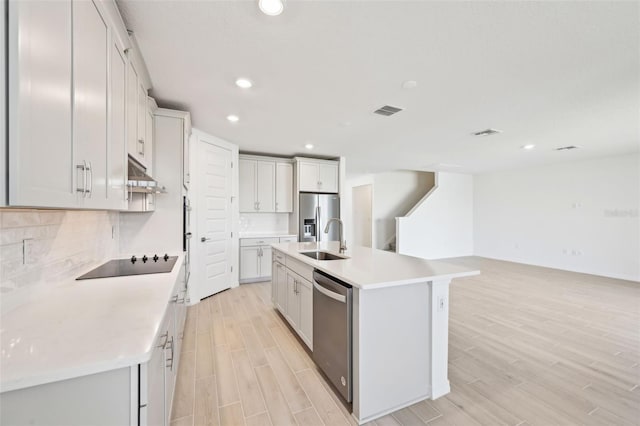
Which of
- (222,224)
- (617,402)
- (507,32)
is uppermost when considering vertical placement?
(507,32)

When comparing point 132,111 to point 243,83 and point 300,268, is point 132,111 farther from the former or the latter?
point 300,268

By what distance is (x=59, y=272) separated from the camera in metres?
1.52

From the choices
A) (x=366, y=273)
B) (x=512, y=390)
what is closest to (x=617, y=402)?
(x=512, y=390)

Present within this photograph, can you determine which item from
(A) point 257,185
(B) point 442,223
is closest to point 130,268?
(A) point 257,185

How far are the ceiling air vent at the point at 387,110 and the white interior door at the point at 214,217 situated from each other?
2.51 m

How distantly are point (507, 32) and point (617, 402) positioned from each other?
2668 millimetres

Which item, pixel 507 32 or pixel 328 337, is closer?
pixel 507 32

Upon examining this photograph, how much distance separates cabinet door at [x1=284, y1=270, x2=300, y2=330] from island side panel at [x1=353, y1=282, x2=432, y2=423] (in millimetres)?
1045

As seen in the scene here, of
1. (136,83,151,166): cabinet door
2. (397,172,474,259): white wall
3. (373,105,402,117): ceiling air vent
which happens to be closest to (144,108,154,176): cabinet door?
(136,83,151,166): cabinet door

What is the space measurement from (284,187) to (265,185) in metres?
0.39

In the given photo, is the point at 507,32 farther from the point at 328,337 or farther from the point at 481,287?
the point at 481,287

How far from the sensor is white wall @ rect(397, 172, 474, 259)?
285 inches

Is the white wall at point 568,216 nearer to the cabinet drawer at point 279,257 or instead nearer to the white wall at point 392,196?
the white wall at point 392,196

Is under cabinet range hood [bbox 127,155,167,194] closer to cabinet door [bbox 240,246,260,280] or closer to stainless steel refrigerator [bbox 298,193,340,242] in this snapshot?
cabinet door [bbox 240,246,260,280]
